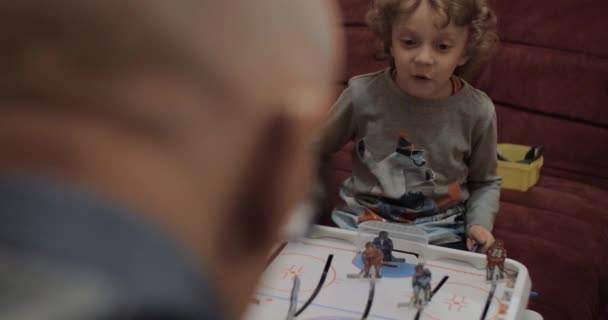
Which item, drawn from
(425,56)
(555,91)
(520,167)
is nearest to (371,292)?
(425,56)

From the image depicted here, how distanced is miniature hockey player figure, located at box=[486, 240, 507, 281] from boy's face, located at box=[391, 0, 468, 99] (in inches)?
14.7

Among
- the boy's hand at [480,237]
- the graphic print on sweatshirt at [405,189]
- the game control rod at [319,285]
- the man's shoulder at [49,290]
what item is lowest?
the game control rod at [319,285]

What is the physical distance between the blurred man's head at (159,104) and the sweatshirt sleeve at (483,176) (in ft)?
4.23

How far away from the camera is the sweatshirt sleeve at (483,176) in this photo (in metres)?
1.51

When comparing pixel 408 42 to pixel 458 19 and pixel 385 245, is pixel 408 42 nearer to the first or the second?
pixel 458 19

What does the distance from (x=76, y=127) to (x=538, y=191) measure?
6.04 feet

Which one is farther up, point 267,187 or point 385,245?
point 267,187

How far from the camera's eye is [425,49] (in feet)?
4.75

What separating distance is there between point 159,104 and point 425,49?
126cm

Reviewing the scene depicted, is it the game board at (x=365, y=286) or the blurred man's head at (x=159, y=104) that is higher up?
the blurred man's head at (x=159, y=104)

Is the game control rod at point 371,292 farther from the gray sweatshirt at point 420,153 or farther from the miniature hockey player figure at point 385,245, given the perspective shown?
the gray sweatshirt at point 420,153

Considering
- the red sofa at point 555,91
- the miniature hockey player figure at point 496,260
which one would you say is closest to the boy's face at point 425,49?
the miniature hockey player figure at point 496,260

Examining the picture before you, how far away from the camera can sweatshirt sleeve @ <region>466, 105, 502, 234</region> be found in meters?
1.51

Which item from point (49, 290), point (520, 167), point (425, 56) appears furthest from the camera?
point (520, 167)
